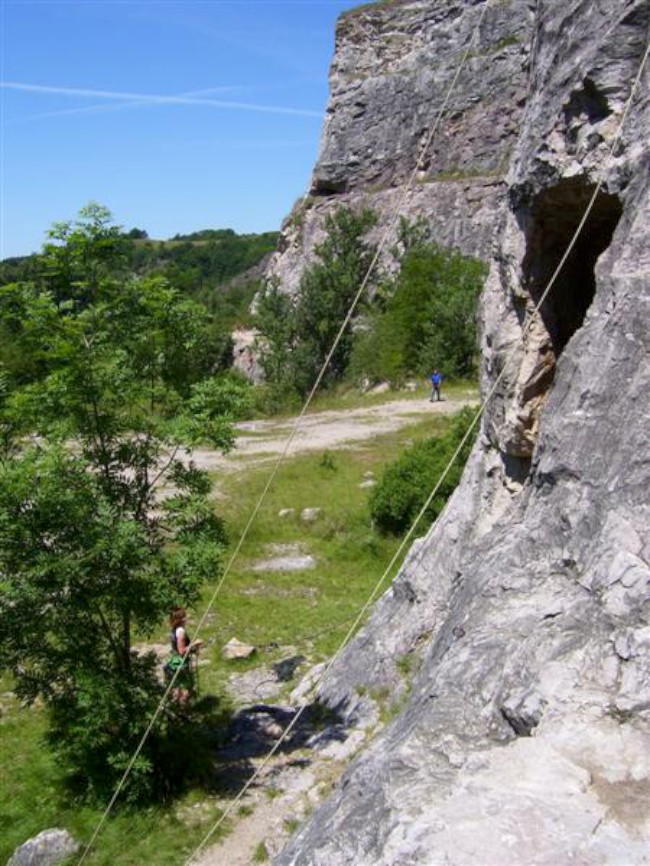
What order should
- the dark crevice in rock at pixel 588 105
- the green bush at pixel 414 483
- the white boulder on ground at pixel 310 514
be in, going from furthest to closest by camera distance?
the white boulder on ground at pixel 310 514, the green bush at pixel 414 483, the dark crevice in rock at pixel 588 105

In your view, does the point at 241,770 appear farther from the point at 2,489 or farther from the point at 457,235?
the point at 457,235

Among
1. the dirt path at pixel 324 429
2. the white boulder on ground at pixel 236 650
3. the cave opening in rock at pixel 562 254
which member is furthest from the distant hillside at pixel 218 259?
the cave opening in rock at pixel 562 254

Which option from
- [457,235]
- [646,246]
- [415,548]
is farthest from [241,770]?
Answer: [457,235]

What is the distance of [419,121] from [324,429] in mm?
26495

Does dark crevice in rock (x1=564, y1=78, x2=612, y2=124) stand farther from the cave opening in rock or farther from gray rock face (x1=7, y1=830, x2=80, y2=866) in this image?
gray rock face (x1=7, y1=830, x2=80, y2=866)

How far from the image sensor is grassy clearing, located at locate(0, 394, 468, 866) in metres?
8.90

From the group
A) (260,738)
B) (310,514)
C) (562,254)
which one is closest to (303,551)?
(310,514)

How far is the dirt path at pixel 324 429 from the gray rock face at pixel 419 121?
14620mm

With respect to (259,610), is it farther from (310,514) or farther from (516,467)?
(516,467)

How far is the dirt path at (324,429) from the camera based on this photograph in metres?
27.0

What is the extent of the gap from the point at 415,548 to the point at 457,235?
126 feet

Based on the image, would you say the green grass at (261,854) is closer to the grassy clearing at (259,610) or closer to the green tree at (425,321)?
the grassy clearing at (259,610)

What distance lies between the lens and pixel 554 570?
6.25 meters

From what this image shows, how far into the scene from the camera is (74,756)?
9430mm
